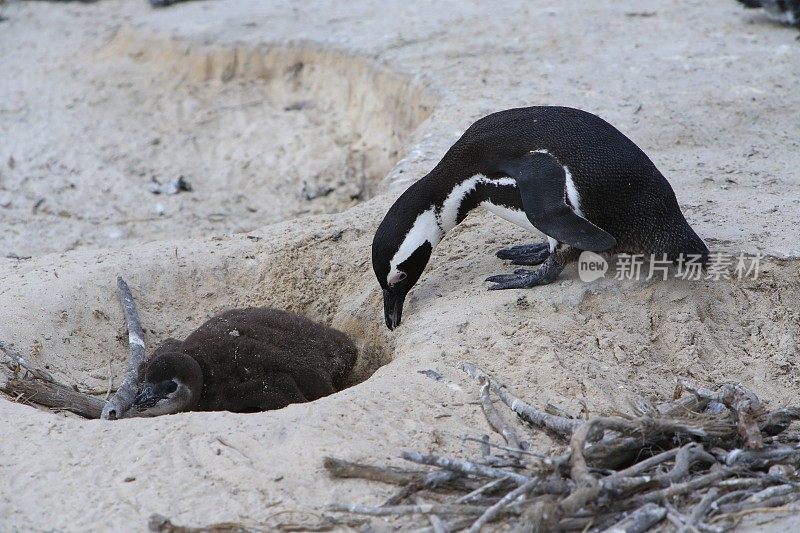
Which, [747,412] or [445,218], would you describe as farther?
[445,218]

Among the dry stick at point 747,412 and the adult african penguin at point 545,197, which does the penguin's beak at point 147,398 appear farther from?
the dry stick at point 747,412

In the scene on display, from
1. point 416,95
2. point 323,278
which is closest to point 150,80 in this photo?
point 416,95

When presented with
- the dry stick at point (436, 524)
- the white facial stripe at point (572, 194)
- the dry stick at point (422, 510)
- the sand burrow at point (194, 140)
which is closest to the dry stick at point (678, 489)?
the dry stick at point (422, 510)

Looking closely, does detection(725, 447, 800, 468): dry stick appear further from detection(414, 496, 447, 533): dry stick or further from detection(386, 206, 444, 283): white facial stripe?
detection(386, 206, 444, 283): white facial stripe

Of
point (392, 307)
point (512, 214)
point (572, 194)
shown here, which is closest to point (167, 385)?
point (392, 307)

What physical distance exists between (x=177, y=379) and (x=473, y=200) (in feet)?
5.79

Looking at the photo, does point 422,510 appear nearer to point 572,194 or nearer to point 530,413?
point 530,413

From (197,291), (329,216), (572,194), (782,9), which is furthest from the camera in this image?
(782,9)

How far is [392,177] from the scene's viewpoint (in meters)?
6.82

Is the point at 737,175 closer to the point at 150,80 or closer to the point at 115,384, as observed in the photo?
the point at 115,384

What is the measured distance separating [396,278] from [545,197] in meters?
0.93

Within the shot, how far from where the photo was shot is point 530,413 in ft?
13.2

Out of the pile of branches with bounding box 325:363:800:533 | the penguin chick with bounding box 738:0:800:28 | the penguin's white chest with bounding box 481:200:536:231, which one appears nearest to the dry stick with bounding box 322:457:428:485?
the pile of branches with bounding box 325:363:800:533

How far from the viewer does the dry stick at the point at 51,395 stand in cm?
461
